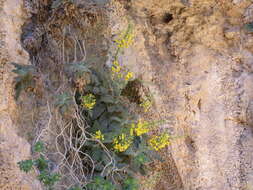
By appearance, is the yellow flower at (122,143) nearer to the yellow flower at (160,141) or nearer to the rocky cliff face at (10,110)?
the yellow flower at (160,141)

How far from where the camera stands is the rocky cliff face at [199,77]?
13.3 ft

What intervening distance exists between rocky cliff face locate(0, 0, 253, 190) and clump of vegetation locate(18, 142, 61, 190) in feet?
5.18

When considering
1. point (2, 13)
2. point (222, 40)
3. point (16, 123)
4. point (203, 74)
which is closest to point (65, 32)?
point (2, 13)

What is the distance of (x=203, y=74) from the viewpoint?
4332mm

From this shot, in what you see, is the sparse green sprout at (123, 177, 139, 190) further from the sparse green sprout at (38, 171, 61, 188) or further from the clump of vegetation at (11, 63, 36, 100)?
the clump of vegetation at (11, 63, 36, 100)

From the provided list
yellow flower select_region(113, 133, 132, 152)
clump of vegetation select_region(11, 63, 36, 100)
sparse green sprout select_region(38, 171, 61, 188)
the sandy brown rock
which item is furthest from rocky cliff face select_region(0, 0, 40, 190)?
the sandy brown rock

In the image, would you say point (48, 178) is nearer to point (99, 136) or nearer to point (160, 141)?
point (99, 136)

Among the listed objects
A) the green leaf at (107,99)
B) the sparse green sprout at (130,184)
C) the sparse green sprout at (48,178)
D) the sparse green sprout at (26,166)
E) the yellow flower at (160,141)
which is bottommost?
the sparse green sprout at (130,184)

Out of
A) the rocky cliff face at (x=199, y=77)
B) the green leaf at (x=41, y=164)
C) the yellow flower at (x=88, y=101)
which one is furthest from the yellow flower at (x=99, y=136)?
the rocky cliff face at (x=199, y=77)

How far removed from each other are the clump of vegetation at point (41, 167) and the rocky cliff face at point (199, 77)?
1580mm

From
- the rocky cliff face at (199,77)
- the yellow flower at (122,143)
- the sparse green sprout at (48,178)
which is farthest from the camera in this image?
the rocky cliff face at (199,77)

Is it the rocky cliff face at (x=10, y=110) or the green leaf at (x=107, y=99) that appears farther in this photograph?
the green leaf at (x=107, y=99)

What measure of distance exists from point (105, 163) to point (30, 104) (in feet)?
2.65

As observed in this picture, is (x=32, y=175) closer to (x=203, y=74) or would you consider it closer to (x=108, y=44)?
(x=108, y=44)
